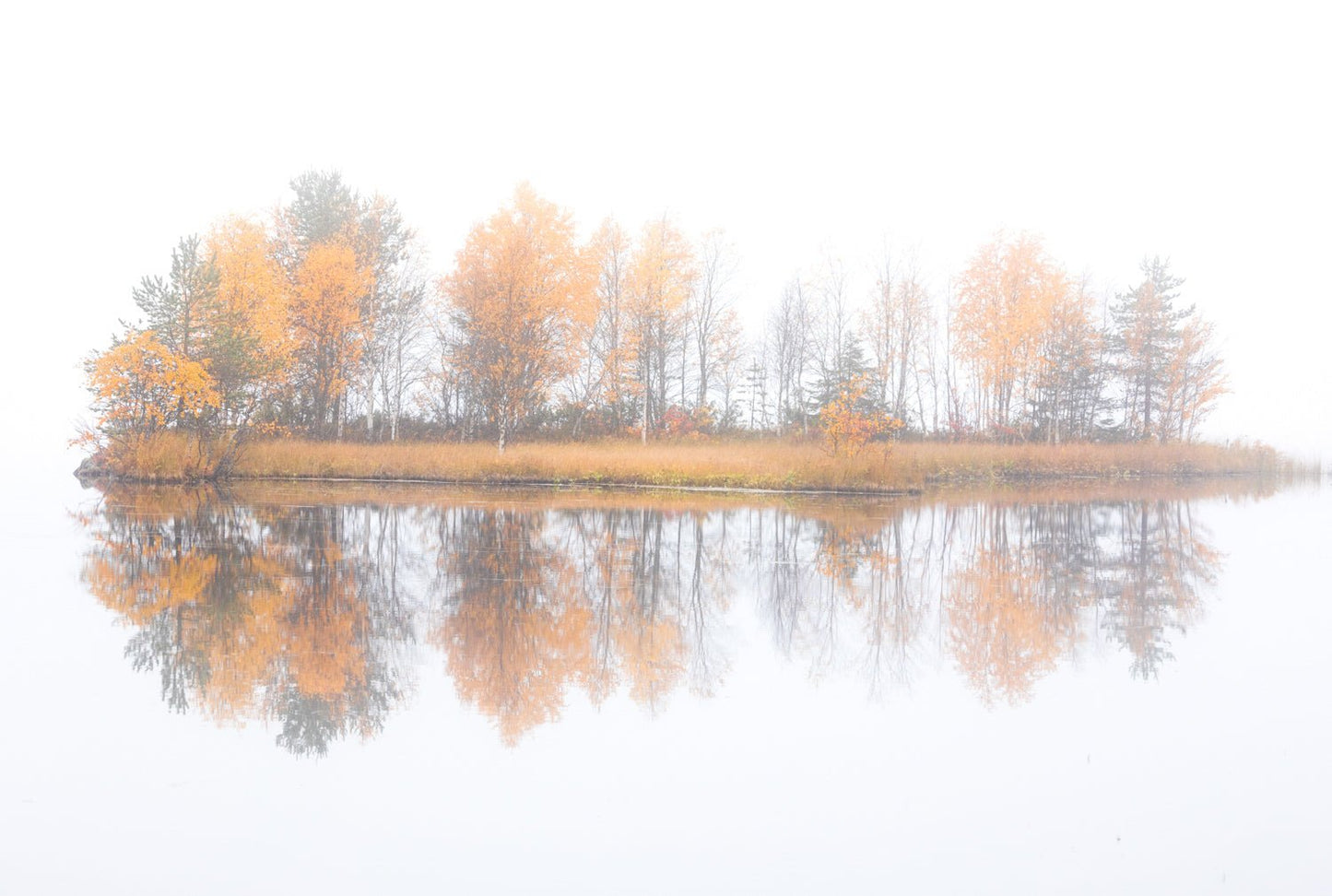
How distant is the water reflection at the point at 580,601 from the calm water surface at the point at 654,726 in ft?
0.17

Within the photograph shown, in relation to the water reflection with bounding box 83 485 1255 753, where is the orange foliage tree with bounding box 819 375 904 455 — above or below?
above

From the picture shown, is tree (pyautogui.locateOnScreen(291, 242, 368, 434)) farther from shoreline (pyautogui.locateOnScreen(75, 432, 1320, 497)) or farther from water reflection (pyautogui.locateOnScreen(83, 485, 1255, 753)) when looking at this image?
water reflection (pyautogui.locateOnScreen(83, 485, 1255, 753))

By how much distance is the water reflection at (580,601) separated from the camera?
244 inches

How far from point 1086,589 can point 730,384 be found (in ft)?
138

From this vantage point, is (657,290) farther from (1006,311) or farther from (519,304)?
(1006,311)

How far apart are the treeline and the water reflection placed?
12.1 metres

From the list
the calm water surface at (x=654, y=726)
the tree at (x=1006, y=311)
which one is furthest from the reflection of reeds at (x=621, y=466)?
the calm water surface at (x=654, y=726)

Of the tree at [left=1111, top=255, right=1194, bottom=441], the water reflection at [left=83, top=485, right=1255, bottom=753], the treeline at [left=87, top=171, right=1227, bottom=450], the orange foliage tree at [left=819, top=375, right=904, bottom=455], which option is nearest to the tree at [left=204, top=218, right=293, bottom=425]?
the treeline at [left=87, top=171, right=1227, bottom=450]

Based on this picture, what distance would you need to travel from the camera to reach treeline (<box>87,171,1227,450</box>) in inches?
1117

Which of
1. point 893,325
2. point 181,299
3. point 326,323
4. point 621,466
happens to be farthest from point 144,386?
point 893,325

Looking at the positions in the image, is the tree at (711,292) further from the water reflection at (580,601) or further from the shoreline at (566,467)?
the water reflection at (580,601)

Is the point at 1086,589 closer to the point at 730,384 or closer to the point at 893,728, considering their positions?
the point at 893,728

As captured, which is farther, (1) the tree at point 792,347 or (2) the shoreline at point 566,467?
(1) the tree at point 792,347

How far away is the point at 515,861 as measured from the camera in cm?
376
